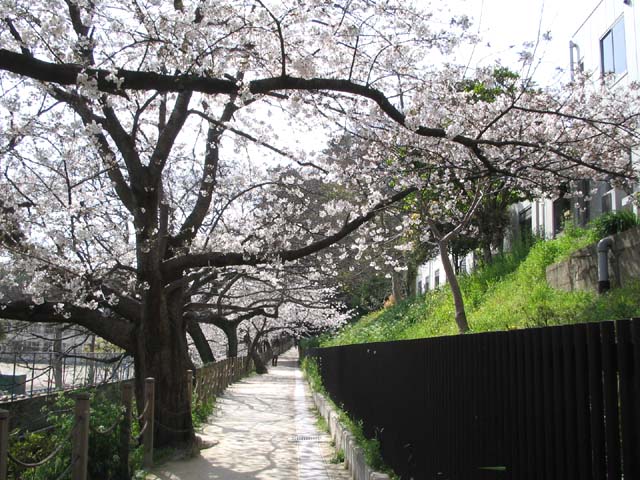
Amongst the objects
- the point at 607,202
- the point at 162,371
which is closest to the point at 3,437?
the point at 162,371

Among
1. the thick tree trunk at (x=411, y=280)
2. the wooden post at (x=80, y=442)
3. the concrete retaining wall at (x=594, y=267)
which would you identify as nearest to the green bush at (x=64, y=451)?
the wooden post at (x=80, y=442)

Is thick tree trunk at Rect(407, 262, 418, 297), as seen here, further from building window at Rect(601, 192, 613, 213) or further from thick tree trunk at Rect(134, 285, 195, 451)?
thick tree trunk at Rect(134, 285, 195, 451)

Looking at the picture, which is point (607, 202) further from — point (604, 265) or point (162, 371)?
point (162, 371)

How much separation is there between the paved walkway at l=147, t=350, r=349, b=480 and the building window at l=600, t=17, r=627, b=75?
438 inches

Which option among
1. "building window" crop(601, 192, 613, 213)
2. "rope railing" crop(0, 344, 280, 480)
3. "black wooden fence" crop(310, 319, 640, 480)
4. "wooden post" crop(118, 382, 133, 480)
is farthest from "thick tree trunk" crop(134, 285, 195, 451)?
"building window" crop(601, 192, 613, 213)

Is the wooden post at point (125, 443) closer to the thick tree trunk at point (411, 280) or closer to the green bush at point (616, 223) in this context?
the green bush at point (616, 223)

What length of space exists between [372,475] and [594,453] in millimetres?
4436

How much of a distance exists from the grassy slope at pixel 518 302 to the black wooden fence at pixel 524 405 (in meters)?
3.42

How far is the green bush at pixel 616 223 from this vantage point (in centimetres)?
1307

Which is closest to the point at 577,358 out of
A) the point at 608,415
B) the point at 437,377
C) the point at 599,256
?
the point at 608,415

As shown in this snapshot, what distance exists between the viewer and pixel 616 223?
13.1m

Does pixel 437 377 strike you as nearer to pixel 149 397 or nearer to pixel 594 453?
pixel 594 453

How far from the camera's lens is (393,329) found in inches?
879

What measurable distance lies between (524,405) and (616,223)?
10734 millimetres
